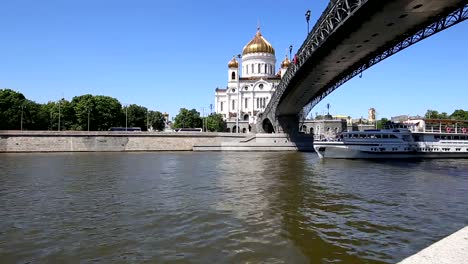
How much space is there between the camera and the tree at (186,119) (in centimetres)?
8925

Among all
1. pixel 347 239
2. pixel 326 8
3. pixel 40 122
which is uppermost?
pixel 326 8

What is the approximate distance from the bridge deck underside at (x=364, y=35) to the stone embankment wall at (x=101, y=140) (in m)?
22.9

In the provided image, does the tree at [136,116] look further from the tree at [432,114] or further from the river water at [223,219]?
the tree at [432,114]

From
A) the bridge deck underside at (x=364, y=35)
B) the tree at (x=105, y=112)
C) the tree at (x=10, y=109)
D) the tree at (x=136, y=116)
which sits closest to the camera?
the bridge deck underside at (x=364, y=35)

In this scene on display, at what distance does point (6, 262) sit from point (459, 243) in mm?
11038

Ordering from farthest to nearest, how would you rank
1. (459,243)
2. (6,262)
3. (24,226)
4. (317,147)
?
(317,147), (24,226), (459,243), (6,262)

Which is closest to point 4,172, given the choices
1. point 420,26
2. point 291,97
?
point 420,26

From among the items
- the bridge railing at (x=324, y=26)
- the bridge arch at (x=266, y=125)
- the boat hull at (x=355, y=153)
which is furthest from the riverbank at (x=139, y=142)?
the bridge railing at (x=324, y=26)

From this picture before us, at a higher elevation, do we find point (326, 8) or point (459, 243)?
point (326, 8)

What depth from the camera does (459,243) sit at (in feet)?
31.7

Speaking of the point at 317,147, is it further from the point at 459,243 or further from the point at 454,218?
the point at 459,243

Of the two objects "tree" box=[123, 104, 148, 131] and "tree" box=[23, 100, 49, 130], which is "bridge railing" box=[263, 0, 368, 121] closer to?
"tree" box=[23, 100, 49, 130]

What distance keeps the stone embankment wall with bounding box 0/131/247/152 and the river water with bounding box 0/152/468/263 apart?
33.3 m

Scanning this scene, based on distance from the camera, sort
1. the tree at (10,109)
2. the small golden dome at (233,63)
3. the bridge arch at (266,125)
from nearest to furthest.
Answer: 1. the tree at (10,109)
2. the bridge arch at (266,125)
3. the small golden dome at (233,63)
